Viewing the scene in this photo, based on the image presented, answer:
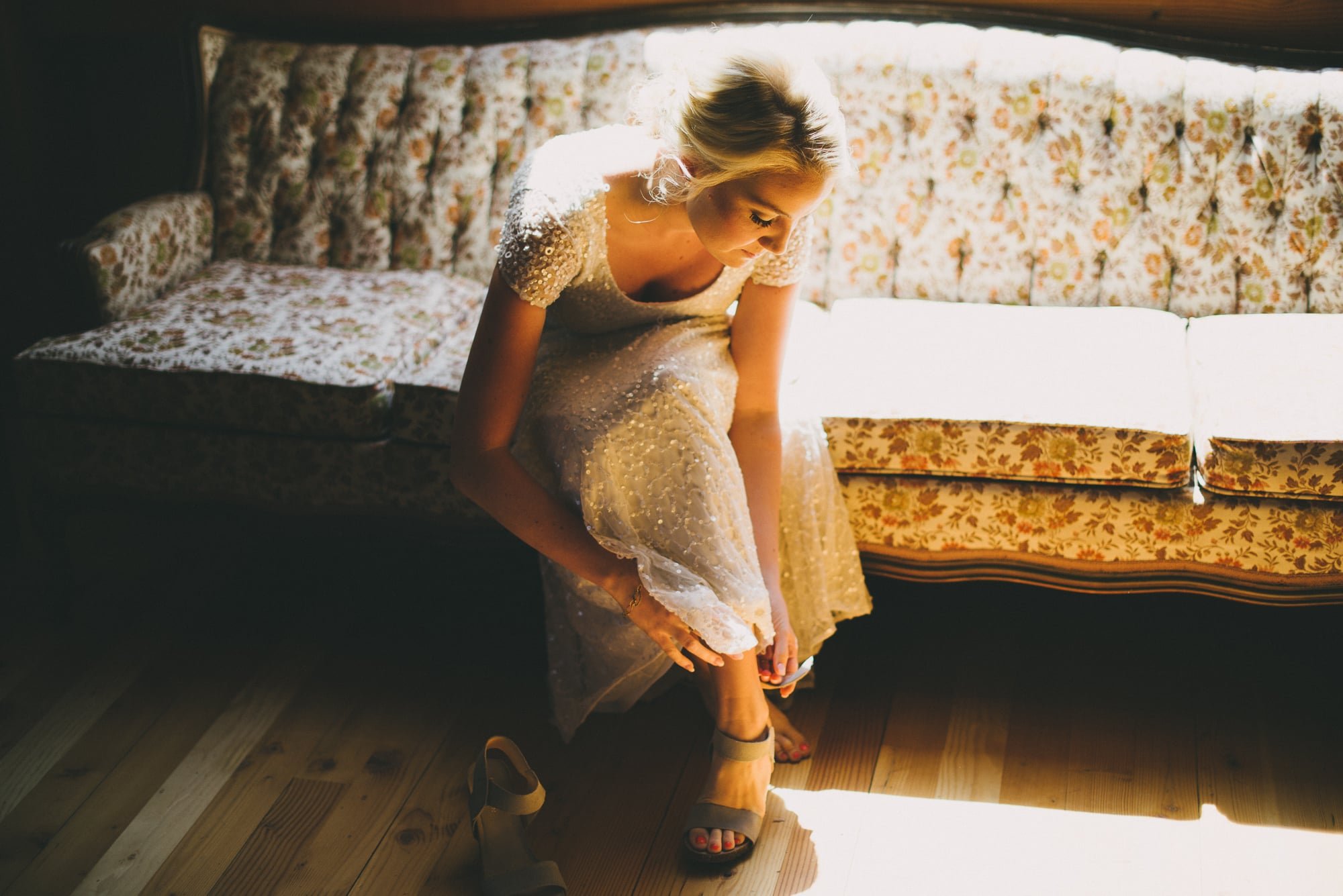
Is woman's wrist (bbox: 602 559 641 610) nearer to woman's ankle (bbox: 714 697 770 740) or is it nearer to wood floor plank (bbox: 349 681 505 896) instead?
woman's ankle (bbox: 714 697 770 740)

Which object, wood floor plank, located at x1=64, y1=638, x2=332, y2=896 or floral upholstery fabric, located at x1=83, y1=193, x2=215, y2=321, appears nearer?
wood floor plank, located at x1=64, y1=638, x2=332, y2=896

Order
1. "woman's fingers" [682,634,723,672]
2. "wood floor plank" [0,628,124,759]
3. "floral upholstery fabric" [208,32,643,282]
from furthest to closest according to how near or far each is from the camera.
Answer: "floral upholstery fabric" [208,32,643,282], "wood floor plank" [0,628,124,759], "woman's fingers" [682,634,723,672]

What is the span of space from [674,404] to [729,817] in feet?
1.93

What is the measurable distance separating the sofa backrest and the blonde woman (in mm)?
681

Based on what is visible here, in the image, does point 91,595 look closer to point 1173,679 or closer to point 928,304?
point 928,304

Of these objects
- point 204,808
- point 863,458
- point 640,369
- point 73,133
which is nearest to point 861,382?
point 863,458

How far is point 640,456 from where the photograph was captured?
1.56 metres

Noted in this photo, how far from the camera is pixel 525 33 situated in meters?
2.54

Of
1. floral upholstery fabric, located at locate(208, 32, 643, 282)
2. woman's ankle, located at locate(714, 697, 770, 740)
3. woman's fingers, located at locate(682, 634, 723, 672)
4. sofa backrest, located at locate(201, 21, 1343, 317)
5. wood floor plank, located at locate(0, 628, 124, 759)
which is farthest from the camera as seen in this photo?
floral upholstery fabric, located at locate(208, 32, 643, 282)

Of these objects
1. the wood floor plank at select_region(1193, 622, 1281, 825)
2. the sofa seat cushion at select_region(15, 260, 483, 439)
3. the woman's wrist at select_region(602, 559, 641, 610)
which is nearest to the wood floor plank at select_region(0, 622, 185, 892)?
the sofa seat cushion at select_region(15, 260, 483, 439)

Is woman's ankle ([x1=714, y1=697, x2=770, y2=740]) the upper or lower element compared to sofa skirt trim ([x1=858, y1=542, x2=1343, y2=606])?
lower

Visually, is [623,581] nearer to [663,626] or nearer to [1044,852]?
[663,626]

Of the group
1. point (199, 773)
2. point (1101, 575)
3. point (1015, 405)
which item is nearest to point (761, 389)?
point (1015, 405)

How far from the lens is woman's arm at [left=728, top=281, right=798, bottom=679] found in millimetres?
1697
